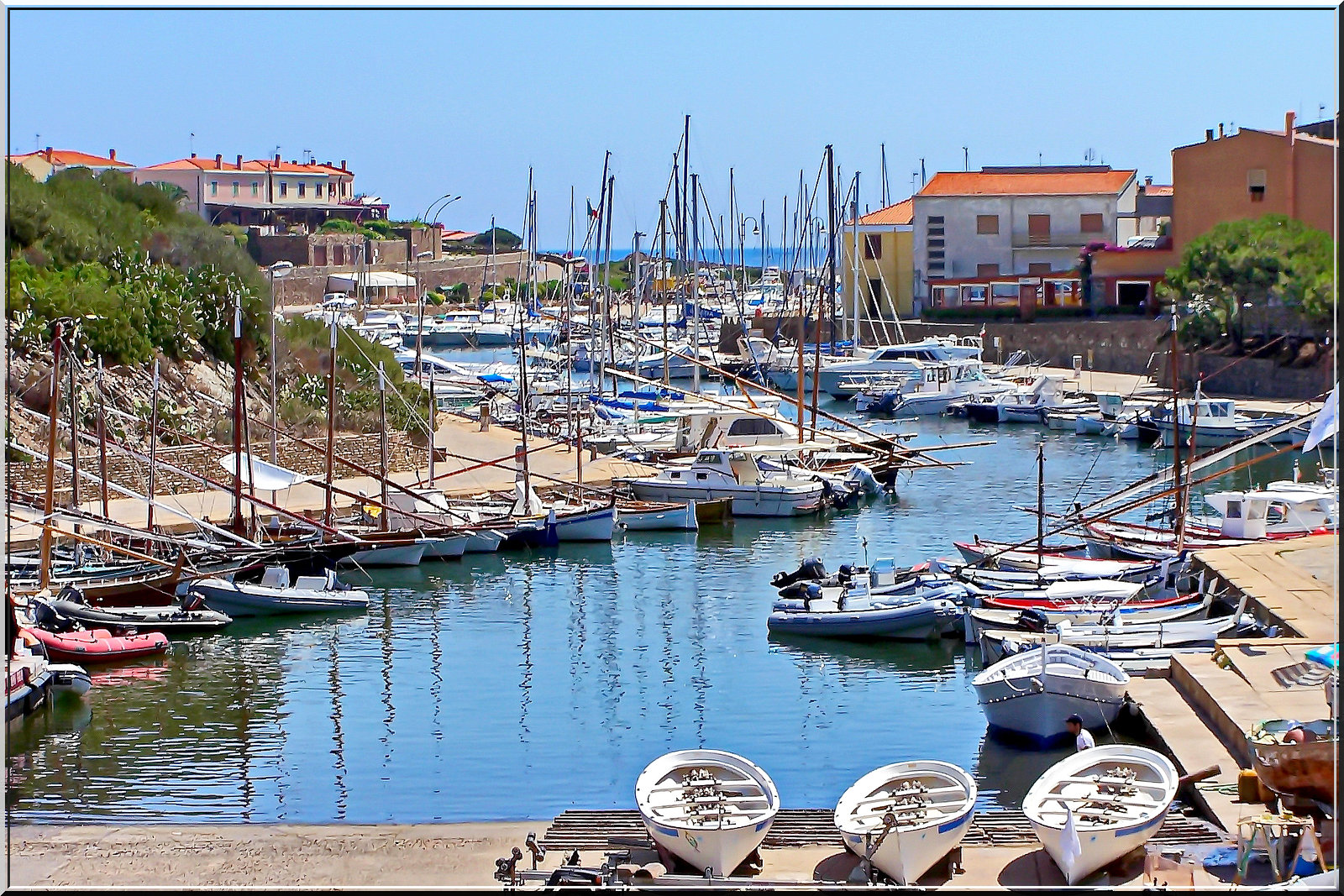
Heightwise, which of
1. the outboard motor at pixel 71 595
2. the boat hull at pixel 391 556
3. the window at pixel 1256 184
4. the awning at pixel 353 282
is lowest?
the boat hull at pixel 391 556

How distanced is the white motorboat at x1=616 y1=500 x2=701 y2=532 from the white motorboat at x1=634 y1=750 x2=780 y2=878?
1977 centimetres

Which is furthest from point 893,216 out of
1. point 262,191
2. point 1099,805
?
point 1099,805

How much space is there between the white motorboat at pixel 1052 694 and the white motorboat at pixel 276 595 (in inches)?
449

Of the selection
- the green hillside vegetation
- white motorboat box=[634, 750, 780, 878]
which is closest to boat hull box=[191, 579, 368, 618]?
the green hillside vegetation

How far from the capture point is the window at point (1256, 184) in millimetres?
57969

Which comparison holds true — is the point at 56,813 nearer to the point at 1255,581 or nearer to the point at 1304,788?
the point at 1304,788

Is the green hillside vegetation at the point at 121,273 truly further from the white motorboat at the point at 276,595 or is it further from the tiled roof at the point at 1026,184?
the tiled roof at the point at 1026,184

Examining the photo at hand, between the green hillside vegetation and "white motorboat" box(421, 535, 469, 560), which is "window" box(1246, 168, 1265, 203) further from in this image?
"white motorboat" box(421, 535, 469, 560)

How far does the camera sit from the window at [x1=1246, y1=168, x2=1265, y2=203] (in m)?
58.0

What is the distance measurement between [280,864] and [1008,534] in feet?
66.6

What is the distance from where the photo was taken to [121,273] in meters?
41.1

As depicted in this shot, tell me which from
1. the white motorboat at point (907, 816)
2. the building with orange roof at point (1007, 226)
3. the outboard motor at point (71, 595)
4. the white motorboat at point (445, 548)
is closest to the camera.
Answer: the white motorboat at point (907, 816)

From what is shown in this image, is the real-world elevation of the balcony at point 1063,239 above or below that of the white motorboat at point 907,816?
above

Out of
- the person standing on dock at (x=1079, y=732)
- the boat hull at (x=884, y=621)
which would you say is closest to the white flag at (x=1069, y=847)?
→ the person standing on dock at (x=1079, y=732)
